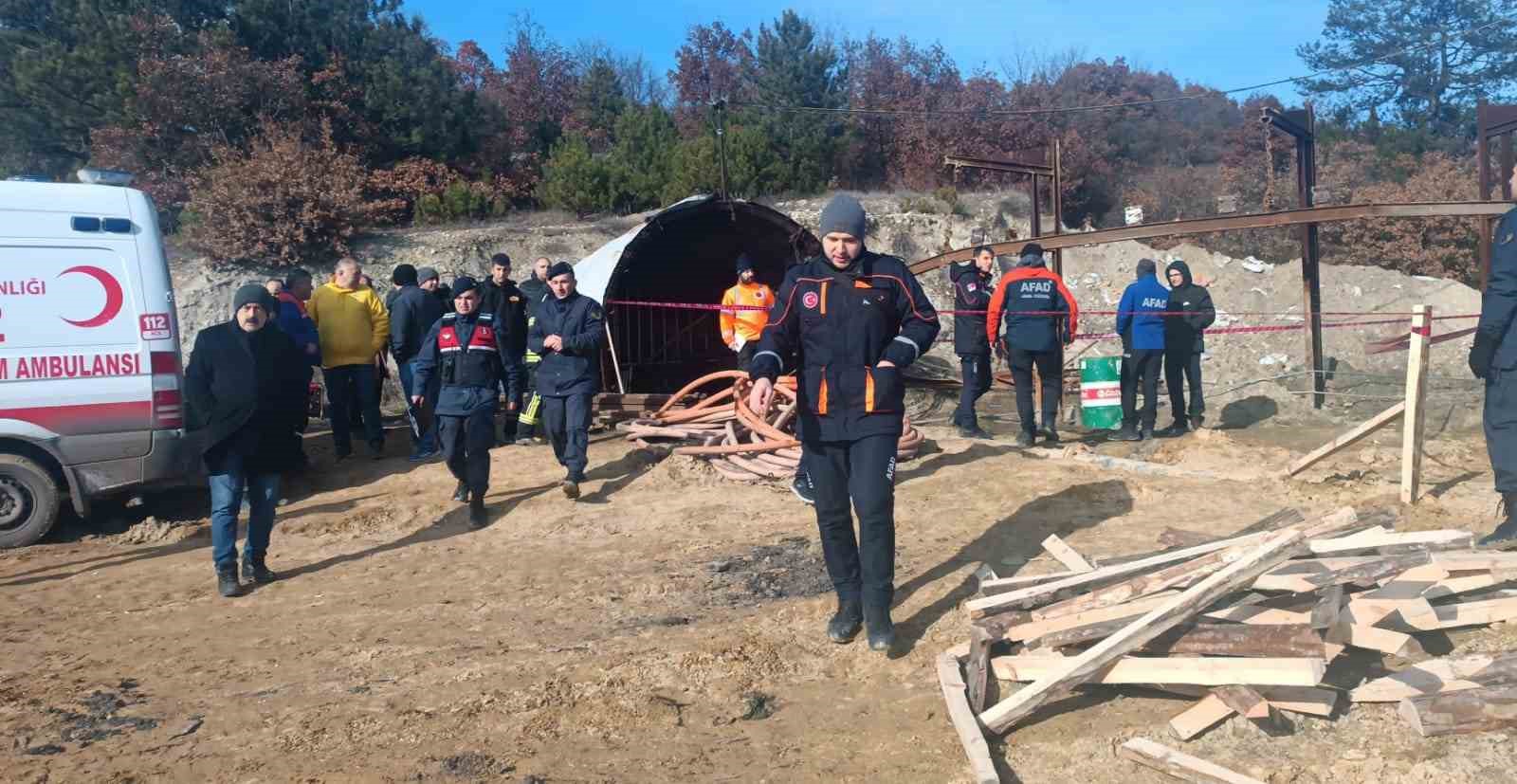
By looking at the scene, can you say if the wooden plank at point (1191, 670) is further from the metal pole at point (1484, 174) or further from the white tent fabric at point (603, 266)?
the metal pole at point (1484, 174)

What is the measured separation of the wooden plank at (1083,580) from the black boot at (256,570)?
163 inches

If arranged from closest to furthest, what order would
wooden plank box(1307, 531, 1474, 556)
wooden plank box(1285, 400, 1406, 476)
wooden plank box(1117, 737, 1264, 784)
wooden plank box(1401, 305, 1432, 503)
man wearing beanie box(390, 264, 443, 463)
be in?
wooden plank box(1117, 737, 1264, 784) < wooden plank box(1307, 531, 1474, 556) < wooden plank box(1401, 305, 1432, 503) < wooden plank box(1285, 400, 1406, 476) < man wearing beanie box(390, 264, 443, 463)

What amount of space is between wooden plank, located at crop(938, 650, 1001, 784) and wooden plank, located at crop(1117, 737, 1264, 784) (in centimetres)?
46

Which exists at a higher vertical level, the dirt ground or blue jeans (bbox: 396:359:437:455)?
blue jeans (bbox: 396:359:437:455)

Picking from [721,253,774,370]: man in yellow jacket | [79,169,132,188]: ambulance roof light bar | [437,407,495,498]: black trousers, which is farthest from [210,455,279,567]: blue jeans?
[721,253,774,370]: man in yellow jacket

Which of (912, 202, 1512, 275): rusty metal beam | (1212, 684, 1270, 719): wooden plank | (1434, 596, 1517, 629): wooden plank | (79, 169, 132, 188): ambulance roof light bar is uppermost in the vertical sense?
(79, 169, 132, 188): ambulance roof light bar

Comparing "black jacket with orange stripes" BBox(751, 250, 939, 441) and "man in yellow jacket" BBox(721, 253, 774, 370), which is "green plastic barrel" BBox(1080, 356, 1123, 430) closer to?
"man in yellow jacket" BBox(721, 253, 774, 370)

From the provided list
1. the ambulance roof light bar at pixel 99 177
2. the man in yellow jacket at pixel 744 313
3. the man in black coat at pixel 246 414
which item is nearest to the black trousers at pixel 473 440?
the man in black coat at pixel 246 414

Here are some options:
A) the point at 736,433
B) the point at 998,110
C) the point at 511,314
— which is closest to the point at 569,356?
the point at 511,314

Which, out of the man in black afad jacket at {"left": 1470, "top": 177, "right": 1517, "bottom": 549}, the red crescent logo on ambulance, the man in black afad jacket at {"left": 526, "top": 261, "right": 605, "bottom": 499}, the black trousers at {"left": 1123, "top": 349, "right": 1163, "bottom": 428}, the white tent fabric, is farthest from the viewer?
the white tent fabric

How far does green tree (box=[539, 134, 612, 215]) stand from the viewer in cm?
2186

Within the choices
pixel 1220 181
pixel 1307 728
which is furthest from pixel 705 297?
pixel 1220 181

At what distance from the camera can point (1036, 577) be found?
4.64 meters

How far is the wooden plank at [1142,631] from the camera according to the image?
358cm
